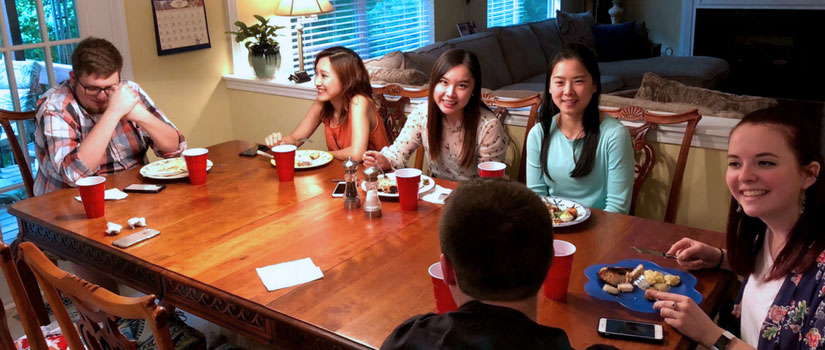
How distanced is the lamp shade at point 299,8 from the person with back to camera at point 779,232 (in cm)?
281

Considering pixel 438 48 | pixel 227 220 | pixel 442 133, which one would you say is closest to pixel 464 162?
pixel 442 133

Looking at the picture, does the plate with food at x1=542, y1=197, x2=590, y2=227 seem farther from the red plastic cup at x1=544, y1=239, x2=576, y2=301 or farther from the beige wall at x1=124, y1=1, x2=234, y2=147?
the beige wall at x1=124, y1=1, x2=234, y2=147

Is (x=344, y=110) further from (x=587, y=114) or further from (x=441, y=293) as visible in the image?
(x=441, y=293)

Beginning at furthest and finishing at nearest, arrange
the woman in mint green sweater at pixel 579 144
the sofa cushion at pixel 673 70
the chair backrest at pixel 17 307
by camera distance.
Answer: the sofa cushion at pixel 673 70 < the woman in mint green sweater at pixel 579 144 < the chair backrest at pixel 17 307

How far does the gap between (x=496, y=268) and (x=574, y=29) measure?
5.88 meters

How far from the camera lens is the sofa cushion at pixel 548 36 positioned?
6176 mm

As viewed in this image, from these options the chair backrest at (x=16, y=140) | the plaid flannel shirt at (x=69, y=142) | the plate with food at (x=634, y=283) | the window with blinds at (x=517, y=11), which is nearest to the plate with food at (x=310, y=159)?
the plaid flannel shirt at (x=69, y=142)

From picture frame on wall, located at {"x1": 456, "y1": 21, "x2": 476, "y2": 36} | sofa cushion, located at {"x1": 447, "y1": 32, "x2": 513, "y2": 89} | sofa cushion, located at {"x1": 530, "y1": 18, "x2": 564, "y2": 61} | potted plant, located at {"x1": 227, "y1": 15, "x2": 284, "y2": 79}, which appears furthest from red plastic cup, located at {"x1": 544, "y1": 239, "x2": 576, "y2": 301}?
sofa cushion, located at {"x1": 530, "y1": 18, "x2": 564, "y2": 61}

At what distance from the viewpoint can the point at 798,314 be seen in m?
1.34

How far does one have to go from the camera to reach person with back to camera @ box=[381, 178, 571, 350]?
102 cm

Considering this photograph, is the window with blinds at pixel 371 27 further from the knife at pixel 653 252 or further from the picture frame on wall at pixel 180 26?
the knife at pixel 653 252

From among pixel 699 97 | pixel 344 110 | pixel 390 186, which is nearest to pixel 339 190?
pixel 390 186

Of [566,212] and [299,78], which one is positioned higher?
[299,78]

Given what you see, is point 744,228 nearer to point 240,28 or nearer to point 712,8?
point 240,28
